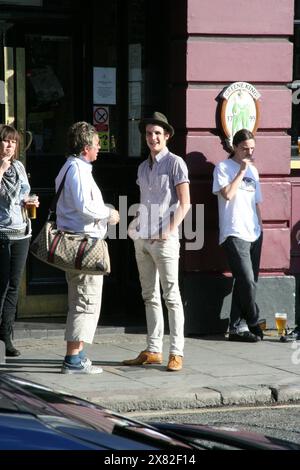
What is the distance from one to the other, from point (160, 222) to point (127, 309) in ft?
7.77

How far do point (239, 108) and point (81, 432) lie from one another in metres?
7.35

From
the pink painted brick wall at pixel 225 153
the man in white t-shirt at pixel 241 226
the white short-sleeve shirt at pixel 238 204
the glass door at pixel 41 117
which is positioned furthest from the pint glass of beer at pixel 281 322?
the glass door at pixel 41 117

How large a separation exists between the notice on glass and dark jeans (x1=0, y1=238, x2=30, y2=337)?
6.95 ft

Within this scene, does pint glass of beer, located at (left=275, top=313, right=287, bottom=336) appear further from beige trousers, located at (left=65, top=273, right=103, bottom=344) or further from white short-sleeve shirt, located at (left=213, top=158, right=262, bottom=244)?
beige trousers, located at (left=65, top=273, right=103, bottom=344)

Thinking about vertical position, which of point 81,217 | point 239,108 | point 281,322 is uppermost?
point 239,108

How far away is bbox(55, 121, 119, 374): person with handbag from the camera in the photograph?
7.99 m

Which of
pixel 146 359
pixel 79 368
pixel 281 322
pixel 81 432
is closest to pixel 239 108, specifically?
pixel 281 322

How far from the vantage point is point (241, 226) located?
32.0 ft

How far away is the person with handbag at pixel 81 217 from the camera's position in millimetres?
7988

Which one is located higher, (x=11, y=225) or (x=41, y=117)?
(x=41, y=117)

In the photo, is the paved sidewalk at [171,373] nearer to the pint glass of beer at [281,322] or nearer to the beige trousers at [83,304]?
the pint glass of beer at [281,322]

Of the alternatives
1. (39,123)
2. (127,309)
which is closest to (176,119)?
(39,123)

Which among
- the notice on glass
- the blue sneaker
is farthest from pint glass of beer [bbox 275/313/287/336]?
the notice on glass

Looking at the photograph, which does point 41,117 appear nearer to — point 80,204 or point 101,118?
point 101,118
